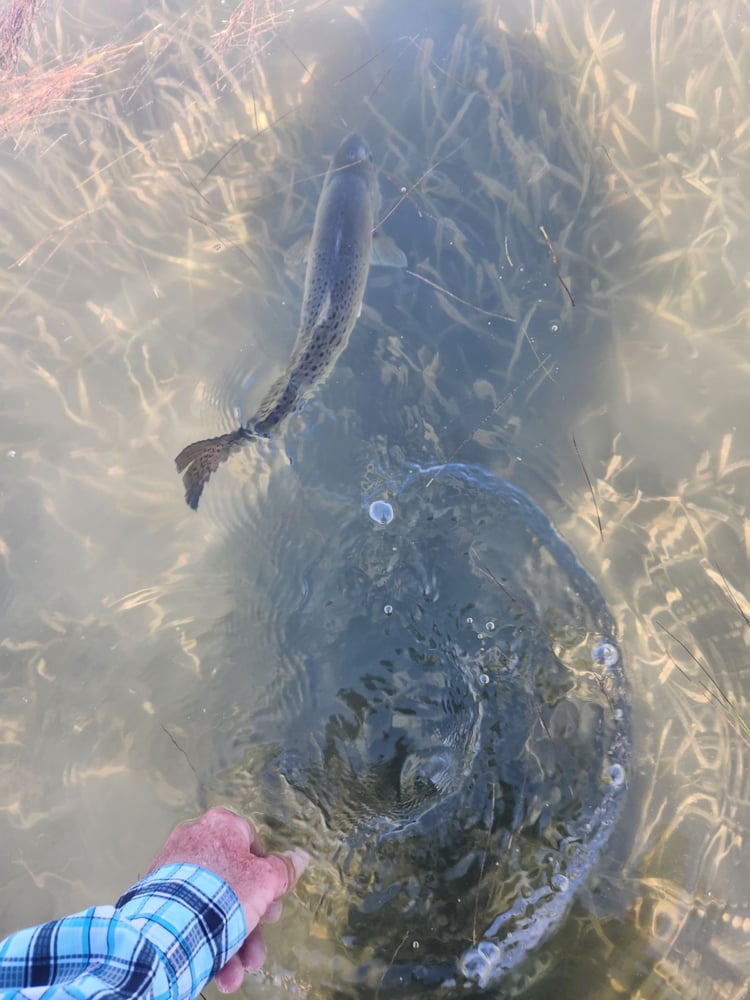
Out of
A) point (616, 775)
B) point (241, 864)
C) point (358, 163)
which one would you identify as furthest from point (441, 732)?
point (358, 163)

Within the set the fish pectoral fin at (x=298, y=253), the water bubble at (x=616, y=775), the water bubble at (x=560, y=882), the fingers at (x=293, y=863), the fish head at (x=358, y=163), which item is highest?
the fish head at (x=358, y=163)

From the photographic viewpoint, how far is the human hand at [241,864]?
8.84 ft

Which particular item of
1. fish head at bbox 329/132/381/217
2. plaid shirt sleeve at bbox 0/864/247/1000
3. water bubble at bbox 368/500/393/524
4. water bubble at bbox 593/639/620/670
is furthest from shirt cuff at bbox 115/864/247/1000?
fish head at bbox 329/132/381/217

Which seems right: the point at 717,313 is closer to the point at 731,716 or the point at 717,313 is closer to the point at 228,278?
the point at 731,716

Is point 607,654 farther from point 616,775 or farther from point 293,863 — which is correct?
point 293,863

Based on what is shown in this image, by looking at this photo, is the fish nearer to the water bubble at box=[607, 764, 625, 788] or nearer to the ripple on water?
the ripple on water

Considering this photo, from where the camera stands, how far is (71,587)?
139 inches

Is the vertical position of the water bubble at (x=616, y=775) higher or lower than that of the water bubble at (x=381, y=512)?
lower

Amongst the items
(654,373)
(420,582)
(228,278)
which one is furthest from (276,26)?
(420,582)

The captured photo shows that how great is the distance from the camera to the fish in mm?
3141

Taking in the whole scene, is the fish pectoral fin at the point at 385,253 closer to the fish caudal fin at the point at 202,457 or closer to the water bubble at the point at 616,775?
the fish caudal fin at the point at 202,457

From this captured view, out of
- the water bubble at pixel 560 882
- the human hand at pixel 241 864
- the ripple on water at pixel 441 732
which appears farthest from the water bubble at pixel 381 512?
the water bubble at pixel 560 882

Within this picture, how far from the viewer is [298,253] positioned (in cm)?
361

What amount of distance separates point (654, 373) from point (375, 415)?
1.68 m
